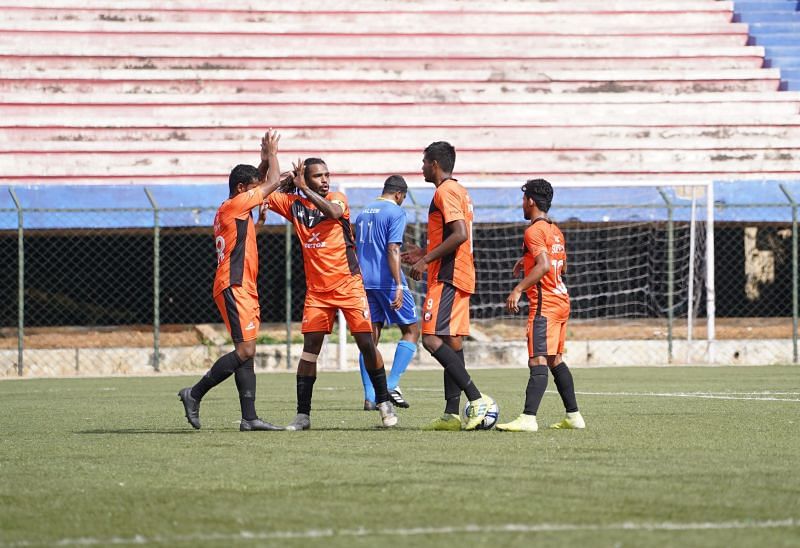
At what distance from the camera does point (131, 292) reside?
21609 millimetres

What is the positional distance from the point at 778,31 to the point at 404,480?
23543 millimetres

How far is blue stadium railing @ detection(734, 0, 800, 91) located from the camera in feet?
84.0

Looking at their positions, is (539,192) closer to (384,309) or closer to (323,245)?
(323,245)

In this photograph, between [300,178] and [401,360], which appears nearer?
[300,178]

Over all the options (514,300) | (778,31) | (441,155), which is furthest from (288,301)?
(778,31)

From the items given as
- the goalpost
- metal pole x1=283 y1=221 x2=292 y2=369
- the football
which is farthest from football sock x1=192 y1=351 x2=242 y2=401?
metal pole x1=283 y1=221 x2=292 y2=369

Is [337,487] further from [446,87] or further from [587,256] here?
[446,87]

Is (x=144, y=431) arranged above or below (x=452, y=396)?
below

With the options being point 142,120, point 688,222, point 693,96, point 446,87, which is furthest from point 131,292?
point 693,96

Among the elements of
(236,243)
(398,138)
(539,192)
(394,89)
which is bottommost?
(236,243)

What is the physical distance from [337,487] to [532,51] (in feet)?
70.0

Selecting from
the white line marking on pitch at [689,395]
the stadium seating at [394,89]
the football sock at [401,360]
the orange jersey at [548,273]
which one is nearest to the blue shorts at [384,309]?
the football sock at [401,360]

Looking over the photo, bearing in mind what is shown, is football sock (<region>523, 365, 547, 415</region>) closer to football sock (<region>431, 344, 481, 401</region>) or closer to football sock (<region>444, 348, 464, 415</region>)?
football sock (<region>431, 344, 481, 401</region>)

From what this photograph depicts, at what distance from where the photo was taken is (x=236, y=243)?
8.44m
